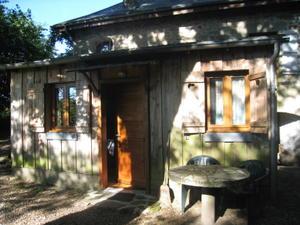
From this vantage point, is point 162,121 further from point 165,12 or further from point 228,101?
point 165,12

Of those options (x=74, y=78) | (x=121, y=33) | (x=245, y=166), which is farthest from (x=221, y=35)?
(x=245, y=166)

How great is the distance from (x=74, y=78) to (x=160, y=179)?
3206 millimetres

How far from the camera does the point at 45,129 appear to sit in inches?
323

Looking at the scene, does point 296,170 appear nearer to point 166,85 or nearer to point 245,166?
point 245,166

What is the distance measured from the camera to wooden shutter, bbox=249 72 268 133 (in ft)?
19.3

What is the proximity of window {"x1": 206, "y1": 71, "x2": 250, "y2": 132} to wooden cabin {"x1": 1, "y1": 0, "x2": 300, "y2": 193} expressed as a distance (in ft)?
0.06

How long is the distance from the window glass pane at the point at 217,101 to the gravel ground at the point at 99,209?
173 centimetres

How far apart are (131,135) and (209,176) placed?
3.29 metres

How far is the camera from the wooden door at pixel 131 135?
7.41m

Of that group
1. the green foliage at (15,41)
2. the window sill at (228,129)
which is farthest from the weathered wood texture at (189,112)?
the green foliage at (15,41)

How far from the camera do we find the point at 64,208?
6391mm

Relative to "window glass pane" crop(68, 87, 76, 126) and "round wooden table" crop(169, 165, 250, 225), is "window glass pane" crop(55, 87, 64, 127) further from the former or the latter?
"round wooden table" crop(169, 165, 250, 225)

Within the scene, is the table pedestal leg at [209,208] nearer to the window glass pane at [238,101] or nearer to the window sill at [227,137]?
the window sill at [227,137]

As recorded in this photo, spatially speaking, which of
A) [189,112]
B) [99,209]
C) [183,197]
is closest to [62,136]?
[99,209]
